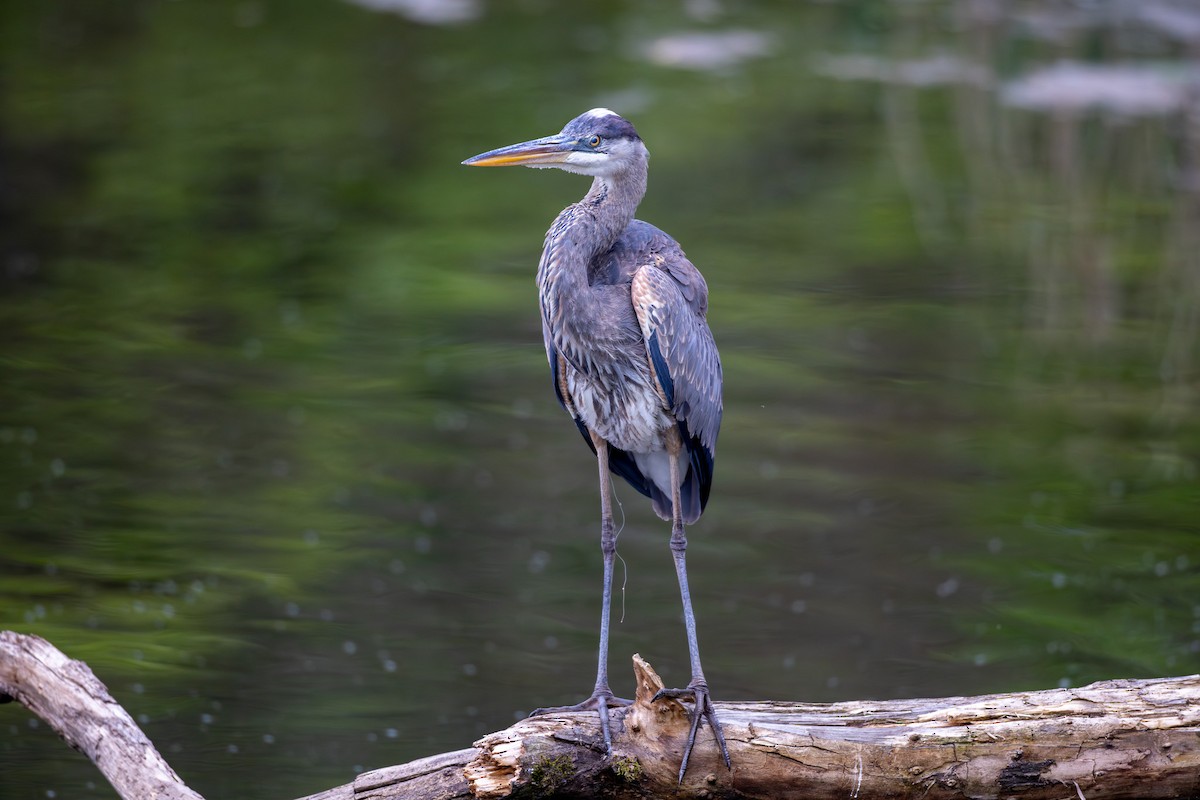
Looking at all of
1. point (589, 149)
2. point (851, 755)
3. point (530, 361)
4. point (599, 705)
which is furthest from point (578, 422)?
point (530, 361)

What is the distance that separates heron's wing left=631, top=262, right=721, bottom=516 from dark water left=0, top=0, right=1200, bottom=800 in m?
1.98

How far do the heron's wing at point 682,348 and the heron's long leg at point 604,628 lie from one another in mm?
315

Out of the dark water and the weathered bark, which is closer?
the weathered bark

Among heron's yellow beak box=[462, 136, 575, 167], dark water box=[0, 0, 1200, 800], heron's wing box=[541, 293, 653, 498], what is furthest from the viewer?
dark water box=[0, 0, 1200, 800]

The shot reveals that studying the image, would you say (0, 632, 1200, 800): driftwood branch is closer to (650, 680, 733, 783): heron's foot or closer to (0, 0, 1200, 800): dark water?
(650, 680, 733, 783): heron's foot

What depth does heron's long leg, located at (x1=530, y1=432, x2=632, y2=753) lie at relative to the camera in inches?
181

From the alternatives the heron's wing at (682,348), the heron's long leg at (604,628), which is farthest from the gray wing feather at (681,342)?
the heron's long leg at (604,628)

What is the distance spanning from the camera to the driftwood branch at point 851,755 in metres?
4.29

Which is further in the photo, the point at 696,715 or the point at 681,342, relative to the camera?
the point at 681,342

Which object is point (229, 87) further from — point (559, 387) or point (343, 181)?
point (559, 387)

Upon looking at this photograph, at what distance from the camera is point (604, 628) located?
16.8ft

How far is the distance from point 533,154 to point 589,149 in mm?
204

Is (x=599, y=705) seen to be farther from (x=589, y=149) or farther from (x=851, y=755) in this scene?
(x=589, y=149)

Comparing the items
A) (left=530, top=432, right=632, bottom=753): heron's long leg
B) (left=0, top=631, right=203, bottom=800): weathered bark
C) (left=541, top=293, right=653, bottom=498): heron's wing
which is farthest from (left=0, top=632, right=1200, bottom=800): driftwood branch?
(left=541, top=293, right=653, bottom=498): heron's wing
